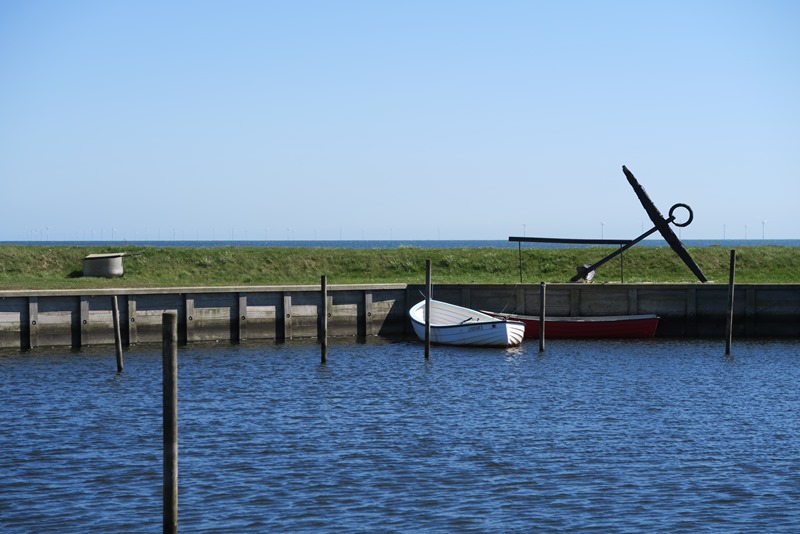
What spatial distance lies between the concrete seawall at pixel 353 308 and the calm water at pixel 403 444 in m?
2.26

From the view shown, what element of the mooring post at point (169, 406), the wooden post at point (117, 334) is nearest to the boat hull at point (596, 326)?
the wooden post at point (117, 334)

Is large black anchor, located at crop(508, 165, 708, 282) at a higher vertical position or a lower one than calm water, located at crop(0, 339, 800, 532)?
higher

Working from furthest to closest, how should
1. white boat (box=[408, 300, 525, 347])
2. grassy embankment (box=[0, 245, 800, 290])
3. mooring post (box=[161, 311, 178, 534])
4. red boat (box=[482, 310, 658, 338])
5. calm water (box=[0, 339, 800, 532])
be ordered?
1. grassy embankment (box=[0, 245, 800, 290])
2. red boat (box=[482, 310, 658, 338])
3. white boat (box=[408, 300, 525, 347])
4. calm water (box=[0, 339, 800, 532])
5. mooring post (box=[161, 311, 178, 534])

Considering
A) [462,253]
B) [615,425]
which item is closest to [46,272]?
[462,253]

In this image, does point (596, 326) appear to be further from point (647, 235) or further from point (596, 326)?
point (647, 235)

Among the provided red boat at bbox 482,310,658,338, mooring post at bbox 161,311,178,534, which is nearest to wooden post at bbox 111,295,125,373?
mooring post at bbox 161,311,178,534

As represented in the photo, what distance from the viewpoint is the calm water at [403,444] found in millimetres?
19484

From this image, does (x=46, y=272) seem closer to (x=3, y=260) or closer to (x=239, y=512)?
(x=3, y=260)

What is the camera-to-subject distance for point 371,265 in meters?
58.2

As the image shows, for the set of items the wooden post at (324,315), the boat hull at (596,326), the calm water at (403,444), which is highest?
the wooden post at (324,315)

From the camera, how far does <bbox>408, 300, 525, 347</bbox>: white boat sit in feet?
148

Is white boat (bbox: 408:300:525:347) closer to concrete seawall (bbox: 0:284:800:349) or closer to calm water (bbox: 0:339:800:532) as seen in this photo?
concrete seawall (bbox: 0:284:800:349)

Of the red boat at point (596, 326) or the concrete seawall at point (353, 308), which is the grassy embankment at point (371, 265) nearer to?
the concrete seawall at point (353, 308)

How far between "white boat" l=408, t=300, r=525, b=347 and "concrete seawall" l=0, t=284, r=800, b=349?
7.59ft
